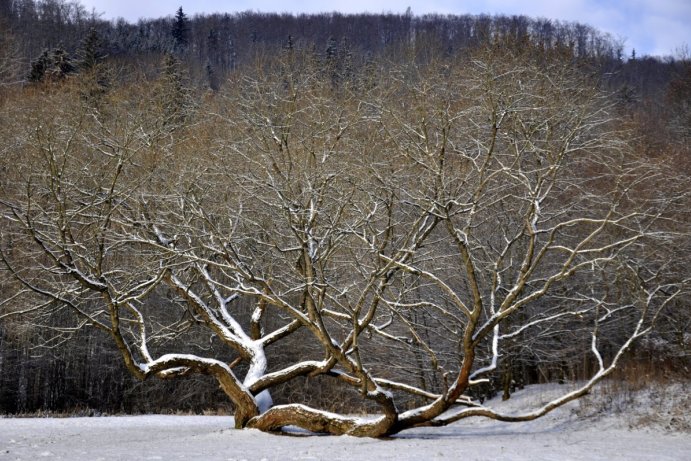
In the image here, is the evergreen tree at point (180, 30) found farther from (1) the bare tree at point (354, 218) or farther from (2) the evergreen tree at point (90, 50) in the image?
(1) the bare tree at point (354, 218)

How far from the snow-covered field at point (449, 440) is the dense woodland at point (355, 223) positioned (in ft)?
3.56

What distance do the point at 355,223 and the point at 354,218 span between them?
3285 millimetres

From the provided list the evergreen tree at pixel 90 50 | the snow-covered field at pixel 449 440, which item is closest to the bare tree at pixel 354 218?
the snow-covered field at pixel 449 440

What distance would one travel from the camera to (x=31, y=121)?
674 inches

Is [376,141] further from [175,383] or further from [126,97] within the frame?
[175,383]

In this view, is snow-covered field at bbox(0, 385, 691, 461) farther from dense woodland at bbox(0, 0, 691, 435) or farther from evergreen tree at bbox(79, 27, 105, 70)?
evergreen tree at bbox(79, 27, 105, 70)

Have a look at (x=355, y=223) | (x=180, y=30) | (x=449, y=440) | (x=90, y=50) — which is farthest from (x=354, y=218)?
(x=180, y=30)

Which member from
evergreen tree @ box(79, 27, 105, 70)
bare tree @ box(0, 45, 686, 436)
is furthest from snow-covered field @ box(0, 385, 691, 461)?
evergreen tree @ box(79, 27, 105, 70)

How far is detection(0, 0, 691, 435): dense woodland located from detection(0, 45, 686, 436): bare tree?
0.37ft

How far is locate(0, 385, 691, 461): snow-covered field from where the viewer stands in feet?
26.1

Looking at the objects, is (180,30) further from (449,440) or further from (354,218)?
(449,440)

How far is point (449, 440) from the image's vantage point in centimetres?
1030

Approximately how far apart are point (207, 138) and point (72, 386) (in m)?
13.9

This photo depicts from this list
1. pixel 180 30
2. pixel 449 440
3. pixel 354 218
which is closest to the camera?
pixel 449 440
